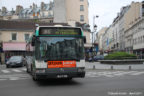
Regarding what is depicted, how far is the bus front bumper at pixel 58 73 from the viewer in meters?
11.4

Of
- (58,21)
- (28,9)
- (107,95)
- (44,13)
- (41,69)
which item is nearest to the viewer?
(107,95)

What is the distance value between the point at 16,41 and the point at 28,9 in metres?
59.1

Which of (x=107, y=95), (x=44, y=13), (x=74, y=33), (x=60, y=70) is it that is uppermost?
(x=44, y=13)

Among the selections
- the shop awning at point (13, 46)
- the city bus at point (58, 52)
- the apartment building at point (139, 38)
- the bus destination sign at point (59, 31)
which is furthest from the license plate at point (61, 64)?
the apartment building at point (139, 38)

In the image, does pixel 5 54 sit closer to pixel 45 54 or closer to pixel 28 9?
pixel 45 54

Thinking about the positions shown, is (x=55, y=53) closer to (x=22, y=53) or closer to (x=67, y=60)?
(x=67, y=60)

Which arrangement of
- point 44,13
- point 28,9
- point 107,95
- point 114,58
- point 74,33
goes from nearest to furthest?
point 107,95 → point 74,33 → point 114,58 → point 44,13 → point 28,9

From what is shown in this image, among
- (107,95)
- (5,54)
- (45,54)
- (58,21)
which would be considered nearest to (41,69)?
(45,54)

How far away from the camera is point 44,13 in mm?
98250

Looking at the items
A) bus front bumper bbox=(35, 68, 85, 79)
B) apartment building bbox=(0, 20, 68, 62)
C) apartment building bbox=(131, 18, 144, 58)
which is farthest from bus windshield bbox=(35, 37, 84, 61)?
apartment building bbox=(131, 18, 144, 58)

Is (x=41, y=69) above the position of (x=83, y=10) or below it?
below

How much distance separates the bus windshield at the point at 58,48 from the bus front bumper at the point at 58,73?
1.79 feet

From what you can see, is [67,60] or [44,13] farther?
[44,13]

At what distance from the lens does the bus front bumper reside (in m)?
11.4
